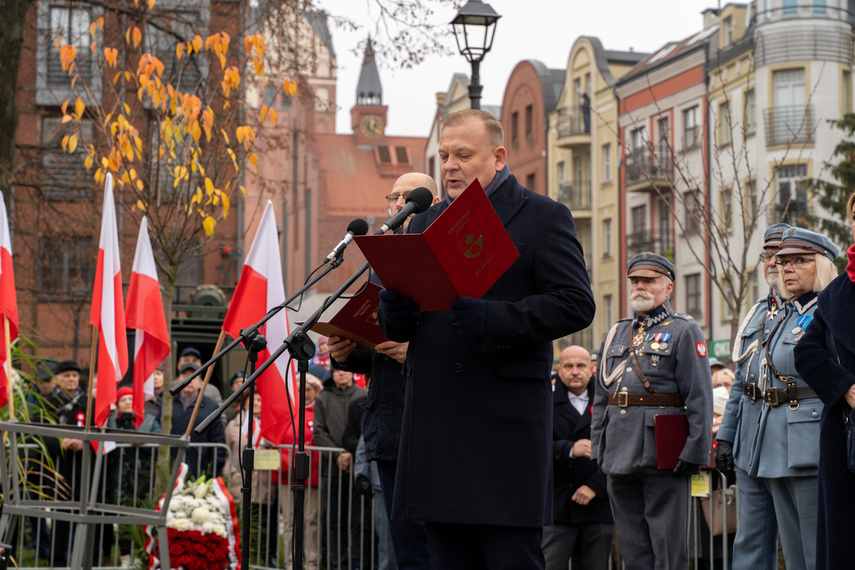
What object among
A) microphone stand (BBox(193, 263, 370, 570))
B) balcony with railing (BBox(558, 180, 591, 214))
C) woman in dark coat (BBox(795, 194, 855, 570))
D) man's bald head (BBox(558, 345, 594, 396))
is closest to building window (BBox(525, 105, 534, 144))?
balcony with railing (BBox(558, 180, 591, 214))

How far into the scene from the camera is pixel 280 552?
10758 mm

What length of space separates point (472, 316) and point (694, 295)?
38.6 meters

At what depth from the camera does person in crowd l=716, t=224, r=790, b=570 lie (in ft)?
21.9

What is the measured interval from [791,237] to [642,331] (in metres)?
1.39

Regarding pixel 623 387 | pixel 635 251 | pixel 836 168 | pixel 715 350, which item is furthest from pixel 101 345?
pixel 635 251

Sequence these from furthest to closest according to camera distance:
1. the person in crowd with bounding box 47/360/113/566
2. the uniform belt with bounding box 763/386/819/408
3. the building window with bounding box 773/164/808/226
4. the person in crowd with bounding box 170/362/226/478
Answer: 1. the building window with bounding box 773/164/808/226
2. the person in crowd with bounding box 170/362/226/478
3. the person in crowd with bounding box 47/360/113/566
4. the uniform belt with bounding box 763/386/819/408

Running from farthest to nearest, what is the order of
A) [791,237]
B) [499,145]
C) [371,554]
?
[371,554] < [791,237] < [499,145]

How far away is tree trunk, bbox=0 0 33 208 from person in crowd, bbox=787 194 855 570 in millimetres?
8197

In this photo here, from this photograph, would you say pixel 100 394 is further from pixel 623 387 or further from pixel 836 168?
pixel 836 168

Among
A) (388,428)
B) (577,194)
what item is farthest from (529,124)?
(388,428)

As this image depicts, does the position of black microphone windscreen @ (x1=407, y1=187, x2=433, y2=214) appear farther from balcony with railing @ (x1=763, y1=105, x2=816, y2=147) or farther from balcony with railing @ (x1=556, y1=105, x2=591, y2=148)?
balcony with railing @ (x1=556, y1=105, x2=591, y2=148)

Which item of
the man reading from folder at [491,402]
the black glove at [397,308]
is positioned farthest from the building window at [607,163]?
the black glove at [397,308]

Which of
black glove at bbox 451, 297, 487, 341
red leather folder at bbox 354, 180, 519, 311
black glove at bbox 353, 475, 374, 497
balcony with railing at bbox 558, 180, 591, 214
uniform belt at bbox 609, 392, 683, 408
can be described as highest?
balcony with railing at bbox 558, 180, 591, 214

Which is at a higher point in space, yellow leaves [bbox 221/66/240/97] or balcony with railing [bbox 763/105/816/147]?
balcony with railing [bbox 763/105/816/147]
